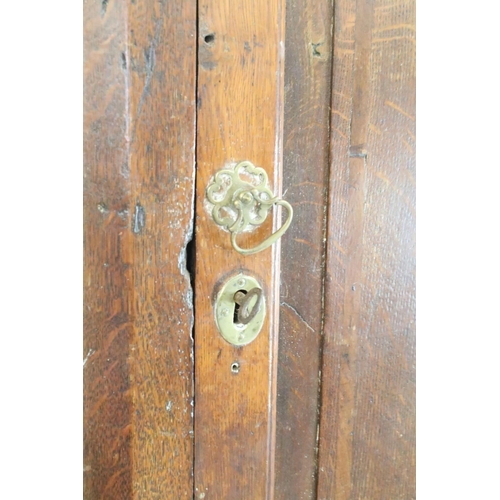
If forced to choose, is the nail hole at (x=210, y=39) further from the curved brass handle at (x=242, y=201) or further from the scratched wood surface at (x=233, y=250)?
the curved brass handle at (x=242, y=201)

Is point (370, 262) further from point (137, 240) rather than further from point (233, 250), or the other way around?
point (137, 240)

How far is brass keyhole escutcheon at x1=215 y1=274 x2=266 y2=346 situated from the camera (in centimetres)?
50

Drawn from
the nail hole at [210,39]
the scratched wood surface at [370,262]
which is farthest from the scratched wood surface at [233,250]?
the scratched wood surface at [370,262]

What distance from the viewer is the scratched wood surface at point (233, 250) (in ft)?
1.58

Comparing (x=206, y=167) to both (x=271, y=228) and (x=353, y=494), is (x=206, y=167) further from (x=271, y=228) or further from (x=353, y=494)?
(x=353, y=494)

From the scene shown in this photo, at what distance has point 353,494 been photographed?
65 centimetres

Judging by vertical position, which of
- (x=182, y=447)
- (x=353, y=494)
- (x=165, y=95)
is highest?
(x=165, y=95)

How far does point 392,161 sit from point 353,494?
481 millimetres

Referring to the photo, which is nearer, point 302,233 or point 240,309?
point 240,309

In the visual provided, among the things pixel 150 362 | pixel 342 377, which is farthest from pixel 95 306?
pixel 342 377

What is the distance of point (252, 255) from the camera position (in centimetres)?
52

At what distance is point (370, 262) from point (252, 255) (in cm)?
20

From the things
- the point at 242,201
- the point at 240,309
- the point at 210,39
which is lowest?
the point at 240,309

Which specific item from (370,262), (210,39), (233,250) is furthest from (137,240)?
(370,262)
